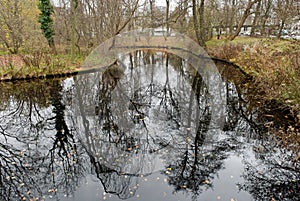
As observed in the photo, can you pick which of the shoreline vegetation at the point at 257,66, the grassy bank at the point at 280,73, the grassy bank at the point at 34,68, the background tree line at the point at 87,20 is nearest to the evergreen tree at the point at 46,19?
Answer: the background tree line at the point at 87,20

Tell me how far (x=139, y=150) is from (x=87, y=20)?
11.8 m

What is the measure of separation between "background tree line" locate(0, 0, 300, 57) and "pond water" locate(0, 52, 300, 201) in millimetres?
5437

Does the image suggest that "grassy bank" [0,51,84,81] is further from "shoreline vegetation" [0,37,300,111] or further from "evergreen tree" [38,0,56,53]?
"evergreen tree" [38,0,56,53]

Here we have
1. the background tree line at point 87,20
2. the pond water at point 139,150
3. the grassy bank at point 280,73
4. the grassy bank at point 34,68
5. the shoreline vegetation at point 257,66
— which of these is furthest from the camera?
the background tree line at point 87,20

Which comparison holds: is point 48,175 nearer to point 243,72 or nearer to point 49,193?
point 49,193

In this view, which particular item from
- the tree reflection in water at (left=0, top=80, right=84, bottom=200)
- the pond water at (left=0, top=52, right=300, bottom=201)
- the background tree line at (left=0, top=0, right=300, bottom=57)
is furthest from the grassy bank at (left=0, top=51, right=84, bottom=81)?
the tree reflection in water at (left=0, top=80, right=84, bottom=200)

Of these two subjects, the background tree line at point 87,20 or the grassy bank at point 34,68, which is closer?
the grassy bank at point 34,68

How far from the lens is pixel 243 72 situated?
35.8 ft

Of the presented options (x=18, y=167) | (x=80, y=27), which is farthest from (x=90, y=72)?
(x=18, y=167)

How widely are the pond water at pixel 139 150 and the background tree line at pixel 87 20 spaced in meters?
5.44

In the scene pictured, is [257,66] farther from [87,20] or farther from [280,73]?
[87,20]

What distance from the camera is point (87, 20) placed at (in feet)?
45.5

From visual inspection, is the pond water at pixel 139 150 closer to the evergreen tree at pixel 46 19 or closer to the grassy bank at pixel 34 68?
the grassy bank at pixel 34 68

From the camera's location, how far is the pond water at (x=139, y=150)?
317 centimetres
